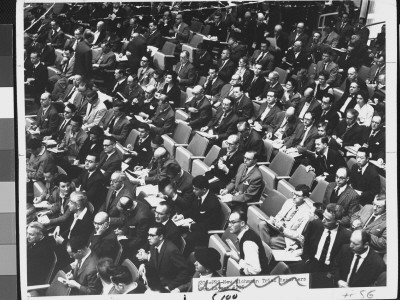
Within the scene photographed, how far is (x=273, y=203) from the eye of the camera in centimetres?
348

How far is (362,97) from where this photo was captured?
3.56 meters

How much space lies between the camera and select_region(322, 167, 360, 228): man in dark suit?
3.52 metres

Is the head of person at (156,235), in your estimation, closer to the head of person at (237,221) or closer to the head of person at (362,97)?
the head of person at (237,221)

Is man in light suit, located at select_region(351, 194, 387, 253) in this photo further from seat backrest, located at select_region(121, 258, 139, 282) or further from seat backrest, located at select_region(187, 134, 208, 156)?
seat backrest, located at select_region(121, 258, 139, 282)

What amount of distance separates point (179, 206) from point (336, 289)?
3.20 ft

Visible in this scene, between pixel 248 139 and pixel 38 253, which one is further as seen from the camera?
pixel 248 139

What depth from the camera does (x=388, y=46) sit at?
3580mm

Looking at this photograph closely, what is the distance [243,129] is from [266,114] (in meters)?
0.15

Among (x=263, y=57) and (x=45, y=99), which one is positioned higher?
(x=263, y=57)

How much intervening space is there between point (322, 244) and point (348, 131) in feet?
2.08

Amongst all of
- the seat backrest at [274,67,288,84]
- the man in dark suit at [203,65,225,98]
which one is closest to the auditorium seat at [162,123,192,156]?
the man in dark suit at [203,65,225,98]

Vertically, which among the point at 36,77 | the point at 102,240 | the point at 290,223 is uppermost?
the point at 36,77

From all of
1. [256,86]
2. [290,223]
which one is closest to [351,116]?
[256,86]

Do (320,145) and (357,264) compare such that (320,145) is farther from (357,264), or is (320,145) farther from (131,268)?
(131,268)
